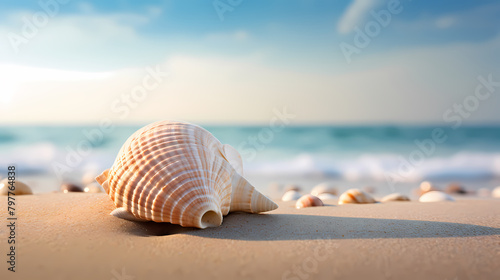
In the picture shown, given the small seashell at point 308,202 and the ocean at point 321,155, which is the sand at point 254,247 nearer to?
the small seashell at point 308,202

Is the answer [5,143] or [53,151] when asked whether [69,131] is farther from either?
[53,151]

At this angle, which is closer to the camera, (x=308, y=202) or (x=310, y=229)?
(x=310, y=229)

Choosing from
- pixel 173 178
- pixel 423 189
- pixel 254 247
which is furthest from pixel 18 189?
pixel 423 189

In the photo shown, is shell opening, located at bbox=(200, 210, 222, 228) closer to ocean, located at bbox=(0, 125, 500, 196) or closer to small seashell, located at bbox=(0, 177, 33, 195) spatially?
small seashell, located at bbox=(0, 177, 33, 195)

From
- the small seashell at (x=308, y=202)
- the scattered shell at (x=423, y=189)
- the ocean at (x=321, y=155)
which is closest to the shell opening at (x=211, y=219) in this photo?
the small seashell at (x=308, y=202)

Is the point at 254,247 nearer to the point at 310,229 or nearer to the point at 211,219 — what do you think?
the point at 211,219
